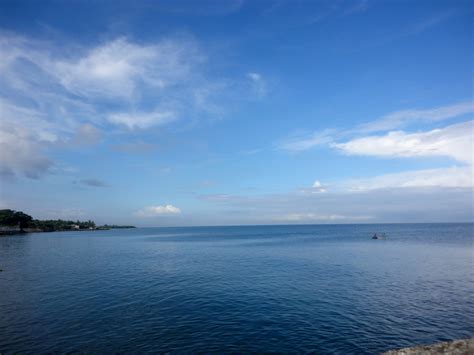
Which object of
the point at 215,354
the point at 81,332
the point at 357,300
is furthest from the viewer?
the point at 357,300

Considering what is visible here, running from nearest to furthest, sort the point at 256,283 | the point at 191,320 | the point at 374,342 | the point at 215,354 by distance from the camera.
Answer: the point at 215,354 → the point at 374,342 → the point at 191,320 → the point at 256,283

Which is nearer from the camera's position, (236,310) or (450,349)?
(450,349)

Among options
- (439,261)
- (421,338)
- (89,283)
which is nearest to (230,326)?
(421,338)

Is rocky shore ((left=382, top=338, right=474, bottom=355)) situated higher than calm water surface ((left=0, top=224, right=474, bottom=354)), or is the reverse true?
rocky shore ((left=382, top=338, right=474, bottom=355))

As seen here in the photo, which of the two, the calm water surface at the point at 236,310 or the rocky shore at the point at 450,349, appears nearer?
the rocky shore at the point at 450,349

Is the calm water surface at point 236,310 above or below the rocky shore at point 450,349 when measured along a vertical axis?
below

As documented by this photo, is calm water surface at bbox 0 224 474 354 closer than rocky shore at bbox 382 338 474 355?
Answer: No

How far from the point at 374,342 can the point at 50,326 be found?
31.8m

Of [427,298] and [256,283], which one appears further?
[256,283]

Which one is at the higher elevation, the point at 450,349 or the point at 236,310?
the point at 450,349

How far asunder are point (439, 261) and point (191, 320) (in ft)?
221

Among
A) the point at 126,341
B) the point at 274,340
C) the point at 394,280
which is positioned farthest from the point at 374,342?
the point at 394,280

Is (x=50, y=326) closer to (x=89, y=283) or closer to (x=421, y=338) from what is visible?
(x=89, y=283)

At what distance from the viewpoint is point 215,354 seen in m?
23.2
